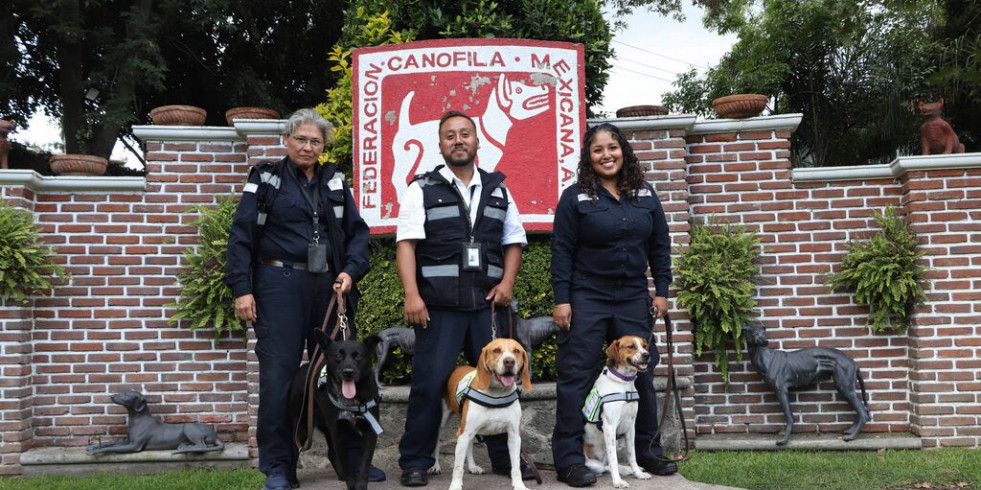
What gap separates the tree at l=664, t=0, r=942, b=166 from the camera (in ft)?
42.4

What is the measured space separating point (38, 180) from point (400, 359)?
9.09ft

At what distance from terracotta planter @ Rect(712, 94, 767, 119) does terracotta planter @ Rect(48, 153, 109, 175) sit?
448 cm

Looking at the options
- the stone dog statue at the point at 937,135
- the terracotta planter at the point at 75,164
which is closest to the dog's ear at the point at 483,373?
the terracotta planter at the point at 75,164

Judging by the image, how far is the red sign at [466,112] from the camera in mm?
5465

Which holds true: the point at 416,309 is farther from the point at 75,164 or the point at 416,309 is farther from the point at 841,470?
the point at 75,164

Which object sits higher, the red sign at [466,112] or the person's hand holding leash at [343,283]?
the red sign at [466,112]

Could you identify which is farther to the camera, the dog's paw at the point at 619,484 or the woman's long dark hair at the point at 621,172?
the woman's long dark hair at the point at 621,172

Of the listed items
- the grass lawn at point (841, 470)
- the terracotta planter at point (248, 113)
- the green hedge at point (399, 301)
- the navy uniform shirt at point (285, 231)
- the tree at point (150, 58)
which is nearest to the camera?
the navy uniform shirt at point (285, 231)

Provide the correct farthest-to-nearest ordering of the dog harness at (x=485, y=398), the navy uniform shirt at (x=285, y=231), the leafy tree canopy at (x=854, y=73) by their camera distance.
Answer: the leafy tree canopy at (x=854, y=73) → the navy uniform shirt at (x=285, y=231) → the dog harness at (x=485, y=398)

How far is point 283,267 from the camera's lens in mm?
3857

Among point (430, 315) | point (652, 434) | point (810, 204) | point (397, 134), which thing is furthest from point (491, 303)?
point (810, 204)

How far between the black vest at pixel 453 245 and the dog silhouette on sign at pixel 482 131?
1.43 metres

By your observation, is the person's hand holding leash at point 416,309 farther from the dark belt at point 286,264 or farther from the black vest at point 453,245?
the dark belt at point 286,264

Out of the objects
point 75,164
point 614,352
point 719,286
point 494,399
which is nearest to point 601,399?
point 614,352
